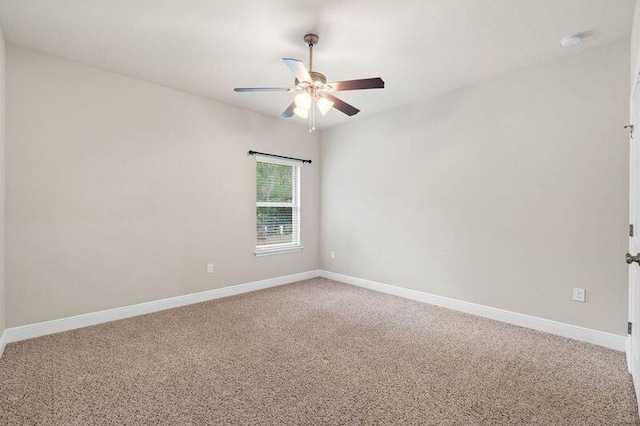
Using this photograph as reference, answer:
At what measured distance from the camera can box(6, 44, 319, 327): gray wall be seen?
279 centimetres

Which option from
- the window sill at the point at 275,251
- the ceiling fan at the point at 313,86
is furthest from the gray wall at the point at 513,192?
the ceiling fan at the point at 313,86

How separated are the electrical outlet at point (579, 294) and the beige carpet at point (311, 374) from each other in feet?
1.29

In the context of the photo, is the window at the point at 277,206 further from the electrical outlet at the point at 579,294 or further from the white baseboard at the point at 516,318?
the electrical outlet at the point at 579,294

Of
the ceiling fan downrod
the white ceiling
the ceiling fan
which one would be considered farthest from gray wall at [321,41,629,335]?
the ceiling fan downrod

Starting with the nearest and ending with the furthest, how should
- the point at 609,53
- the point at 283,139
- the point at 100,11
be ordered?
the point at 100,11 < the point at 609,53 < the point at 283,139

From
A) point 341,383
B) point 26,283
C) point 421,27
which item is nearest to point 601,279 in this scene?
point 341,383

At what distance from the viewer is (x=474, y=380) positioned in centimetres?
211

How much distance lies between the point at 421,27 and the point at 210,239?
3.32 metres

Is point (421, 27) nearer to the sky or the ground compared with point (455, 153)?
nearer to the sky

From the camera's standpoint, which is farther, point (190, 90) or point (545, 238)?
point (190, 90)

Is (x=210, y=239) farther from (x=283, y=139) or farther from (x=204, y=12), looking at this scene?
(x=204, y=12)

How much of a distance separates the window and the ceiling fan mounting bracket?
7.11ft

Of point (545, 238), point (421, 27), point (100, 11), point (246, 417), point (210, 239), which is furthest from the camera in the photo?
point (210, 239)

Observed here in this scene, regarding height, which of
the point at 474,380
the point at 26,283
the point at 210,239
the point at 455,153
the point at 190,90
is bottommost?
the point at 474,380
